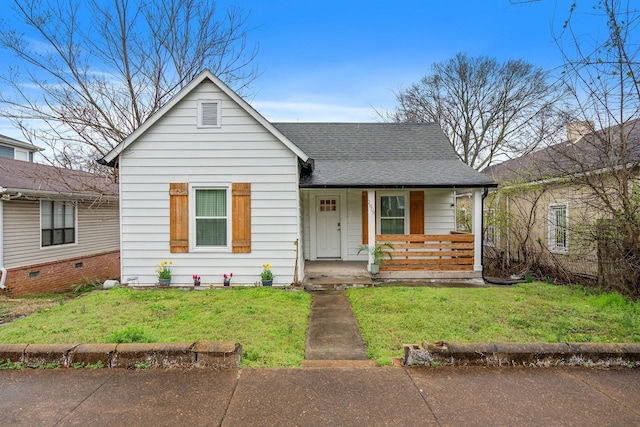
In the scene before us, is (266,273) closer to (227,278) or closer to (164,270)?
(227,278)

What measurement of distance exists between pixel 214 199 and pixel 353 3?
6783 mm

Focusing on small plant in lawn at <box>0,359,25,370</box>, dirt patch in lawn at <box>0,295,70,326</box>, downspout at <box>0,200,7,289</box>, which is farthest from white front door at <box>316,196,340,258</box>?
downspout at <box>0,200,7,289</box>

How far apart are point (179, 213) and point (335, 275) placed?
13.2 ft

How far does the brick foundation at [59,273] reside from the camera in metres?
10.2

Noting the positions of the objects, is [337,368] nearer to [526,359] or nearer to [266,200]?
[526,359]

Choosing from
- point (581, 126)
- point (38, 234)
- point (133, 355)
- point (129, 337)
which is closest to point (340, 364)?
point (133, 355)

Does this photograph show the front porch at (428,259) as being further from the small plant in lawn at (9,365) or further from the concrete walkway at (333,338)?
the small plant in lawn at (9,365)

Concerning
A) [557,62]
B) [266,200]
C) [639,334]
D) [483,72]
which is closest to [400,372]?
[639,334]

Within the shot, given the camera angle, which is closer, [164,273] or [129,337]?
[129,337]

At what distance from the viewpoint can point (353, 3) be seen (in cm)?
999

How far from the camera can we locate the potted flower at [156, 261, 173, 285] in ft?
26.6

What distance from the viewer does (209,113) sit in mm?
8117

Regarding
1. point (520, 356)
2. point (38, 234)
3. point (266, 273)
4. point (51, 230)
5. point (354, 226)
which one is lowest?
point (520, 356)

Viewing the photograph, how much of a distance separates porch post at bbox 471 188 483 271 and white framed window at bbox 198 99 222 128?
21.7ft
